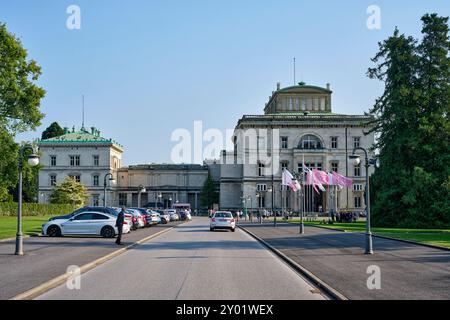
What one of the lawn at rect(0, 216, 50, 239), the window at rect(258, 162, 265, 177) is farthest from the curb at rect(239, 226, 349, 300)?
the window at rect(258, 162, 265, 177)

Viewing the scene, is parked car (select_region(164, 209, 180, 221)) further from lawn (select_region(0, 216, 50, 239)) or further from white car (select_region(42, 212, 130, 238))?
white car (select_region(42, 212, 130, 238))

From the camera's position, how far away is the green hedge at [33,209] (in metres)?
75.8

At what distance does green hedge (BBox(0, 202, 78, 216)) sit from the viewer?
7581cm

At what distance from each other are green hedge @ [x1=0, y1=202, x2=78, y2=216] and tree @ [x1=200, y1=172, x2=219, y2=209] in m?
37.2

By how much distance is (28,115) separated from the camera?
169ft

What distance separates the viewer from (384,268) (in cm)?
1830

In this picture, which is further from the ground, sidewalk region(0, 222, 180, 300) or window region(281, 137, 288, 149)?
window region(281, 137, 288, 149)

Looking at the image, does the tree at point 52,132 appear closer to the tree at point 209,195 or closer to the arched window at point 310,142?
the tree at point 209,195

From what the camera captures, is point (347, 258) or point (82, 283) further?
point (347, 258)

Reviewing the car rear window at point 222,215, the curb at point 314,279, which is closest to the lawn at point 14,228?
the car rear window at point 222,215

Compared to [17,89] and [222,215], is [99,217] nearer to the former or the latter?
[222,215]
